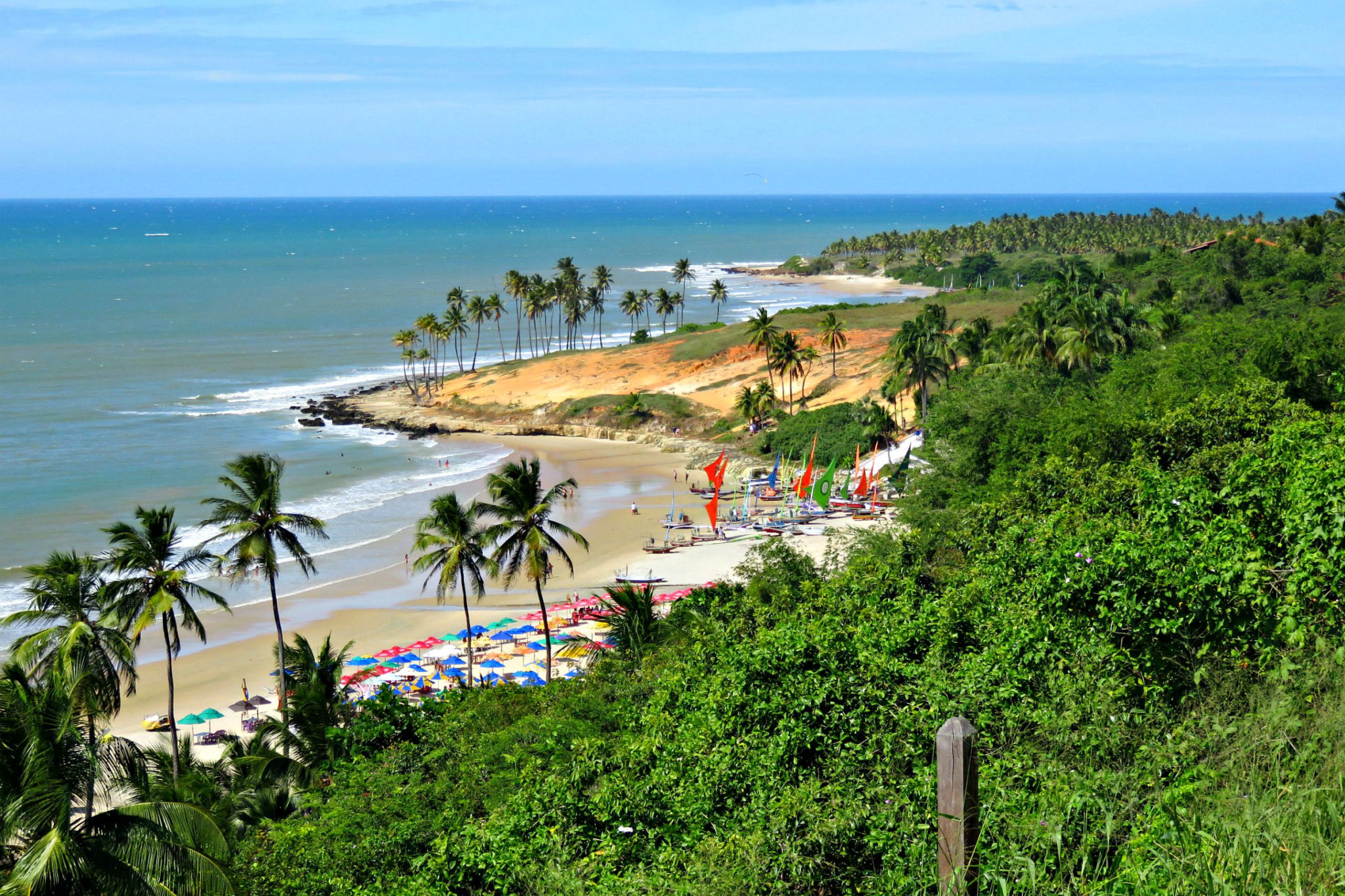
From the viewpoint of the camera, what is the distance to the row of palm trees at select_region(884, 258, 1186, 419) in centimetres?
4766

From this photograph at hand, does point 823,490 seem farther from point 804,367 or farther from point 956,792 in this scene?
point 956,792

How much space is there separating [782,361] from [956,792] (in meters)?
70.0

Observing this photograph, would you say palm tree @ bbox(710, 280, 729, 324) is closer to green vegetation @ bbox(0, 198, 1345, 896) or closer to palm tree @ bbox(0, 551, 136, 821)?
palm tree @ bbox(0, 551, 136, 821)

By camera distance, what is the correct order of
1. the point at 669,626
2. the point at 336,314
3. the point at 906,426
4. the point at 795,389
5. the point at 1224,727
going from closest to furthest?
1. the point at 1224,727
2. the point at 669,626
3. the point at 906,426
4. the point at 795,389
5. the point at 336,314

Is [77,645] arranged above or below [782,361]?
below

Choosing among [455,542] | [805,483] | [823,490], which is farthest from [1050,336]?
[455,542]

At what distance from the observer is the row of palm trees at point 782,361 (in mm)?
73312

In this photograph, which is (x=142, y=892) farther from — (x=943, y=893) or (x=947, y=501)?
(x=947, y=501)

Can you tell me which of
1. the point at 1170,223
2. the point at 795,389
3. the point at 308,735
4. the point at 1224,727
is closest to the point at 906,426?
the point at 795,389

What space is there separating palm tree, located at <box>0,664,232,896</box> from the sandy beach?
775 inches

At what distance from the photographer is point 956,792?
7172 mm

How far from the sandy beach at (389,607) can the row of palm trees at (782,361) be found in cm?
1481

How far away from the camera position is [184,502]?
5534 cm

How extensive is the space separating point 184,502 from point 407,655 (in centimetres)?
2527
